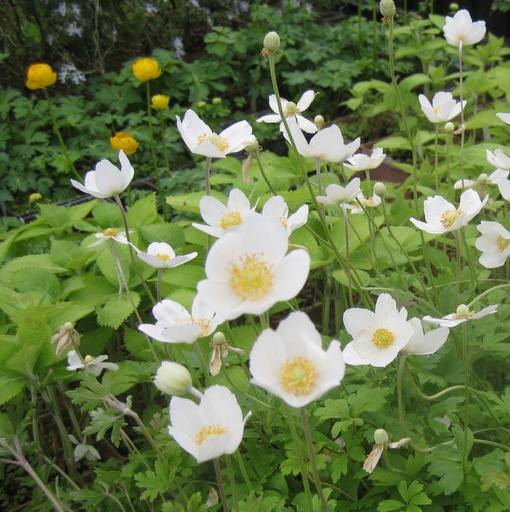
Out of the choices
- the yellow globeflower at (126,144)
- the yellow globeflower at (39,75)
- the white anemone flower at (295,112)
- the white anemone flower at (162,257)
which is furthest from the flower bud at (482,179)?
the yellow globeflower at (39,75)

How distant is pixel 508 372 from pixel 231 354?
1.79ft

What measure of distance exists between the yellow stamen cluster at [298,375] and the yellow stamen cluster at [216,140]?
0.50 m

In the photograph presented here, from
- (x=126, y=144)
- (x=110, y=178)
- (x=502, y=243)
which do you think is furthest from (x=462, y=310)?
(x=126, y=144)

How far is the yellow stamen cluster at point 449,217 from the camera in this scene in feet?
3.22

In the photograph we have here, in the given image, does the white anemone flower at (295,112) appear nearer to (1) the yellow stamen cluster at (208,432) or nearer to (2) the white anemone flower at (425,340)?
(2) the white anemone flower at (425,340)

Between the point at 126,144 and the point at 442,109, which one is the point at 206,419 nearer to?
the point at 442,109

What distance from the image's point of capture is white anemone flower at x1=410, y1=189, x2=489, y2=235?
919mm

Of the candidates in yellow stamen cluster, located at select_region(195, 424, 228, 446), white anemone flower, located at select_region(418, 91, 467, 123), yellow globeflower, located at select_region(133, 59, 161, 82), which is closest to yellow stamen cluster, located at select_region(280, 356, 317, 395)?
yellow stamen cluster, located at select_region(195, 424, 228, 446)

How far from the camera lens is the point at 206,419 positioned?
66cm

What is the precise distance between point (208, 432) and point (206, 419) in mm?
15

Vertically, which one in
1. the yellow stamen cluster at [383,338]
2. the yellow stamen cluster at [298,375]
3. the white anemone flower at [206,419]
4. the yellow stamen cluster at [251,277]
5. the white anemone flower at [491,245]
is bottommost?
the white anemone flower at [491,245]

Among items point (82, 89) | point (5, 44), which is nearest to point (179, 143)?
point (82, 89)

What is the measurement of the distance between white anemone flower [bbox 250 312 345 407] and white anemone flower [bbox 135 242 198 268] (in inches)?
12.3

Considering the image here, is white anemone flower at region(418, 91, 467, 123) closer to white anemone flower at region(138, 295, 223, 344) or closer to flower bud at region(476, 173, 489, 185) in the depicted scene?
flower bud at region(476, 173, 489, 185)
